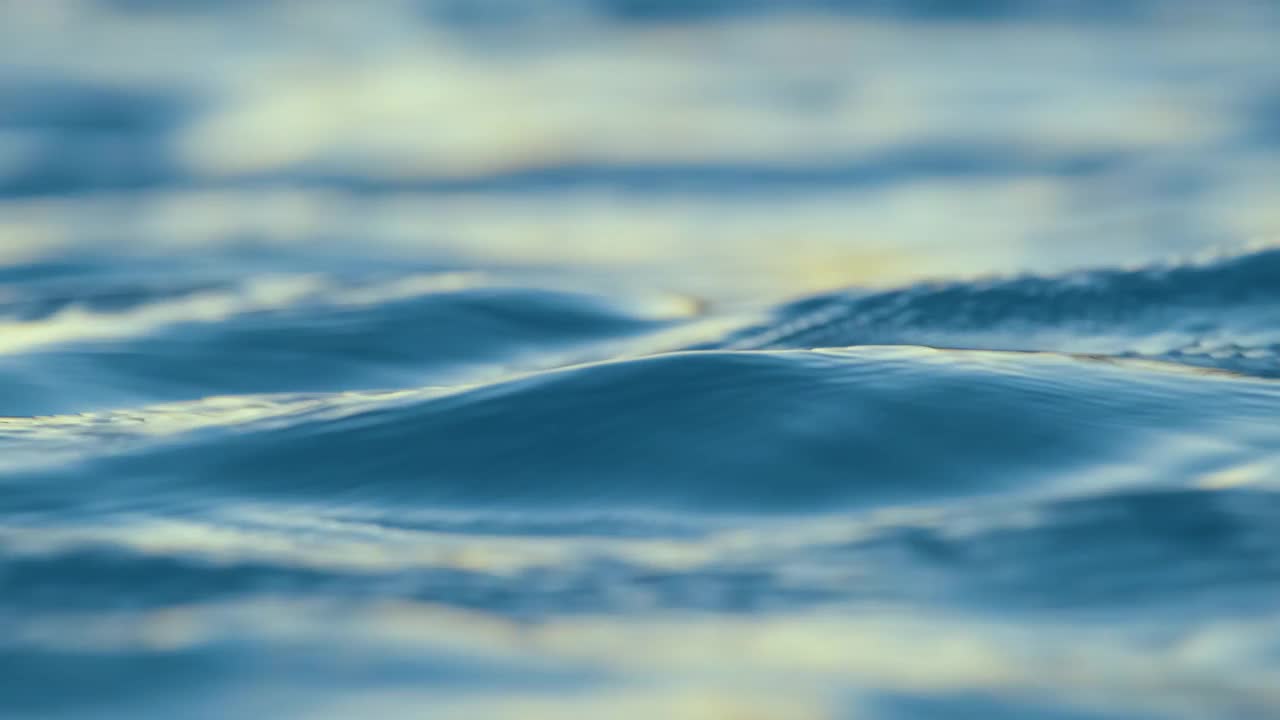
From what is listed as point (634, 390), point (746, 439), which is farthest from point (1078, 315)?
point (746, 439)

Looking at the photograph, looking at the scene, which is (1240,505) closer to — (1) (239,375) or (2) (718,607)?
(2) (718,607)

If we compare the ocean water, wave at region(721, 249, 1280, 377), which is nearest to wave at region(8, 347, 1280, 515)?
the ocean water

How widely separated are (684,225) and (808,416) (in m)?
3.02

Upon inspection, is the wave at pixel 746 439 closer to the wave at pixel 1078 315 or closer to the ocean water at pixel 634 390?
the ocean water at pixel 634 390

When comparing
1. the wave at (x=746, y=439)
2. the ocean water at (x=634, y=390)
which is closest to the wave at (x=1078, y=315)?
the ocean water at (x=634, y=390)

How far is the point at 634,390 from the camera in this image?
260 centimetres

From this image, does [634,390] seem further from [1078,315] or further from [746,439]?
[1078,315]

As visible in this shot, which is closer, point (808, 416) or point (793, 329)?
point (808, 416)

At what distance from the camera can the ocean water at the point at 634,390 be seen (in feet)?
5.23

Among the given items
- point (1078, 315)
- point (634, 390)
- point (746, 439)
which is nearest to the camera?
point (746, 439)

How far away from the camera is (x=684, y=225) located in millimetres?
5438

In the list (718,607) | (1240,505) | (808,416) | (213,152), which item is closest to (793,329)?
(808,416)

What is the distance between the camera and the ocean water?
1595 millimetres

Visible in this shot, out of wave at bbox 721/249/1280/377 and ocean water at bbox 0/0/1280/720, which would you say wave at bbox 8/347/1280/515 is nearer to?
ocean water at bbox 0/0/1280/720
